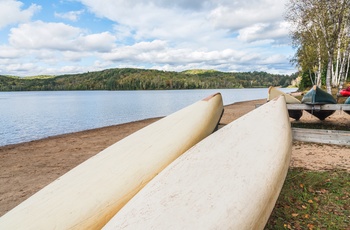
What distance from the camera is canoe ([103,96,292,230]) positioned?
179 cm

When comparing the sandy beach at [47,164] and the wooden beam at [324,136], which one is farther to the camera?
the wooden beam at [324,136]

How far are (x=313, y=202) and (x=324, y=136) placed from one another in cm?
328

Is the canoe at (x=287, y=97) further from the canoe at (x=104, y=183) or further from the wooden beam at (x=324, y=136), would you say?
the canoe at (x=104, y=183)

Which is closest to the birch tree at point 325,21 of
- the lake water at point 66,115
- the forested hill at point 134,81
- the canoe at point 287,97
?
the canoe at point 287,97

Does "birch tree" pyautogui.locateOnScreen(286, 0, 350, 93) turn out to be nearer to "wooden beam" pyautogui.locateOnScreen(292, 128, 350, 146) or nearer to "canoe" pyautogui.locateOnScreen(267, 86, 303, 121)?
"canoe" pyautogui.locateOnScreen(267, 86, 303, 121)

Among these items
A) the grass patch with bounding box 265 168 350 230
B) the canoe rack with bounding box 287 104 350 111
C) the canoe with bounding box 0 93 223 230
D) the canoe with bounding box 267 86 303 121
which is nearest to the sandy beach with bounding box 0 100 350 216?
the grass patch with bounding box 265 168 350 230

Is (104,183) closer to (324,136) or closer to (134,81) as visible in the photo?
(324,136)

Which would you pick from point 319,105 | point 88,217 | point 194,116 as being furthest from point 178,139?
point 319,105

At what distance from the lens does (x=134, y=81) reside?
154 metres

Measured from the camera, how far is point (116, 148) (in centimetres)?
345

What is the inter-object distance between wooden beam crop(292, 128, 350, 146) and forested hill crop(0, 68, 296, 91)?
477 feet

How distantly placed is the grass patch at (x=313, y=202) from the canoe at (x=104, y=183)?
4.77ft

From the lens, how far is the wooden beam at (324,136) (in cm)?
591

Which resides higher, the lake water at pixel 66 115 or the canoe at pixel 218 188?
the canoe at pixel 218 188
